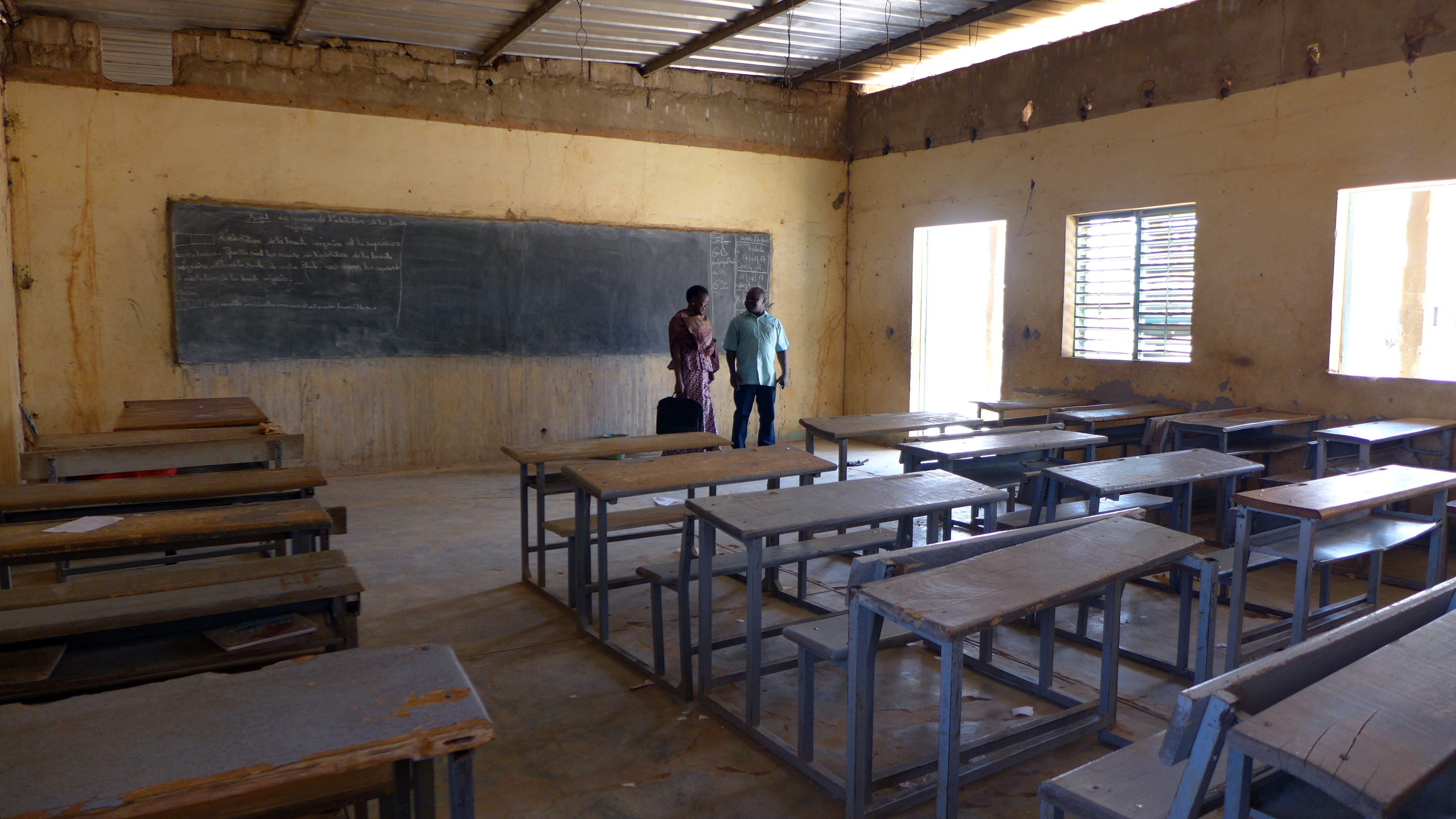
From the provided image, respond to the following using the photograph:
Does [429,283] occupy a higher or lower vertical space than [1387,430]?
higher

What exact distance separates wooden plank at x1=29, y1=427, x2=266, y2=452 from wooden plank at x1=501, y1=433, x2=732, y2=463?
1.12m

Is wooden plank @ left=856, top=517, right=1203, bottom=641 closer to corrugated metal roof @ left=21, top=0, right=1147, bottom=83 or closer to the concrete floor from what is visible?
the concrete floor

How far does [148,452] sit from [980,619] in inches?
125

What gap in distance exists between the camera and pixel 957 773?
6.83 feet

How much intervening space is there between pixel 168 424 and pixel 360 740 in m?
3.80

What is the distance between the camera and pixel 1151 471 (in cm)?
349

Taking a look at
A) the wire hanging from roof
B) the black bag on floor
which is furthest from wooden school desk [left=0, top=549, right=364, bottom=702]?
the wire hanging from roof

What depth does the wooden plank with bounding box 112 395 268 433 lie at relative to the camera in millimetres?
4297

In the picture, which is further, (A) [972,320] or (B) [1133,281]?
(A) [972,320]

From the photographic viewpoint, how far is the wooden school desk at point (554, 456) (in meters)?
3.95

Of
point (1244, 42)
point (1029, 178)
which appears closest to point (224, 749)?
point (1244, 42)

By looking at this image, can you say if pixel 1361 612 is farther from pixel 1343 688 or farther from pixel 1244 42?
pixel 1244 42

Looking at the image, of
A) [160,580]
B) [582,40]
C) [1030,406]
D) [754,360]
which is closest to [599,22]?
[582,40]

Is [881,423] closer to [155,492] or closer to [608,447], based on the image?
[608,447]
